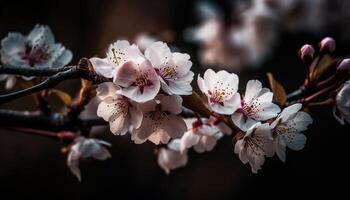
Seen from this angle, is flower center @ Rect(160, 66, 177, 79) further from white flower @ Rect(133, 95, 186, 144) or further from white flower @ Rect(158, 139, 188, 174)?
white flower @ Rect(158, 139, 188, 174)

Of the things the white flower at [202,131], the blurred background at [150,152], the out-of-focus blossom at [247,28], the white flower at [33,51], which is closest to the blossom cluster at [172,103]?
the white flower at [202,131]

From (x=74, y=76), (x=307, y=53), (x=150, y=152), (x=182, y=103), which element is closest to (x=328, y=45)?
(x=307, y=53)

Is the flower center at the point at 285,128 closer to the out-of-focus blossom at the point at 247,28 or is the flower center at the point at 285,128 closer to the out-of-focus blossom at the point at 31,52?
the out-of-focus blossom at the point at 31,52

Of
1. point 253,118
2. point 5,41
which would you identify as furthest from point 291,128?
point 5,41

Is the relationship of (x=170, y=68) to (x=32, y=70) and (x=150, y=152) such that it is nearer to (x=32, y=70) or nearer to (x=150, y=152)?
(x=32, y=70)

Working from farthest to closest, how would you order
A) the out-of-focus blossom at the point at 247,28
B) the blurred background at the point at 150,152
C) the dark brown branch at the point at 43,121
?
the blurred background at the point at 150,152 < the out-of-focus blossom at the point at 247,28 < the dark brown branch at the point at 43,121

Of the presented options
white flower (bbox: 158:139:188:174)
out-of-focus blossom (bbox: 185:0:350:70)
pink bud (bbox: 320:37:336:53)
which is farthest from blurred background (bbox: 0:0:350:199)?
pink bud (bbox: 320:37:336:53)

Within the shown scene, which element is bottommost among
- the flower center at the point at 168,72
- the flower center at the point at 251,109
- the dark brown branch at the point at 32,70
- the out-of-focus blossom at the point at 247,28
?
the out-of-focus blossom at the point at 247,28
